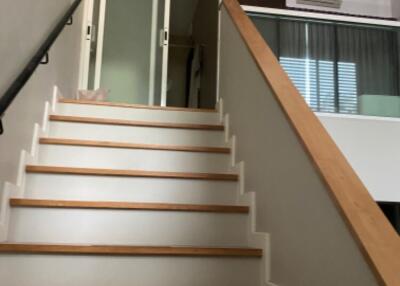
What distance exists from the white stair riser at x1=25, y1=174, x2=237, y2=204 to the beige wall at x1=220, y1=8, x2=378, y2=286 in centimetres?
21

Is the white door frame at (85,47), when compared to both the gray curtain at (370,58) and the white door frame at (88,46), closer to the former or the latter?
the white door frame at (88,46)

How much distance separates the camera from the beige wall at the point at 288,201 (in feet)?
3.84

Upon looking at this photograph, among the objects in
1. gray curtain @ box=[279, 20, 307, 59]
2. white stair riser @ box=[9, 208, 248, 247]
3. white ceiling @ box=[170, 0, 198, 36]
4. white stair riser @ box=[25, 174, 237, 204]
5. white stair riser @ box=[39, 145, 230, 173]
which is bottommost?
white stair riser @ box=[9, 208, 248, 247]

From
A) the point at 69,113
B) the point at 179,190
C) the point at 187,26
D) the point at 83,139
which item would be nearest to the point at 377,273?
the point at 179,190

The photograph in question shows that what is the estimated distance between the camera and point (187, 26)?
723cm

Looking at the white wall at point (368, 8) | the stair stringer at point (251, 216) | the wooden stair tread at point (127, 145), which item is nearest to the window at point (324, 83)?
the stair stringer at point (251, 216)

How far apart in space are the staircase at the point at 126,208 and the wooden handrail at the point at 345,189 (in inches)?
24.5

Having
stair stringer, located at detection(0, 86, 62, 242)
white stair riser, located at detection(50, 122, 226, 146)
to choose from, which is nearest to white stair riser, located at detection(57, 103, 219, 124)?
stair stringer, located at detection(0, 86, 62, 242)

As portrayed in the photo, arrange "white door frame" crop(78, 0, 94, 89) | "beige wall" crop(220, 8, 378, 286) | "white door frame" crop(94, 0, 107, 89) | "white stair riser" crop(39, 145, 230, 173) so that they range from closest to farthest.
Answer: "beige wall" crop(220, 8, 378, 286) < "white stair riser" crop(39, 145, 230, 173) < "white door frame" crop(78, 0, 94, 89) < "white door frame" crop(94, 0, 107, 89)

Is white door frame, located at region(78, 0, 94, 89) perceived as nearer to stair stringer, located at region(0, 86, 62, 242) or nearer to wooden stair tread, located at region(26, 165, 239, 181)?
stair stringer, located at region(0, 86, 62, 242)

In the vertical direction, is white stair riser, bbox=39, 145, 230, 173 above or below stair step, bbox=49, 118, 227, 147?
below

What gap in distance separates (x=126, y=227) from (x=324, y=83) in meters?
2.13

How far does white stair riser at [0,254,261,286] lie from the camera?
5.41ft

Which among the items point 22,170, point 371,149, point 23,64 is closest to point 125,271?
point 22,170
